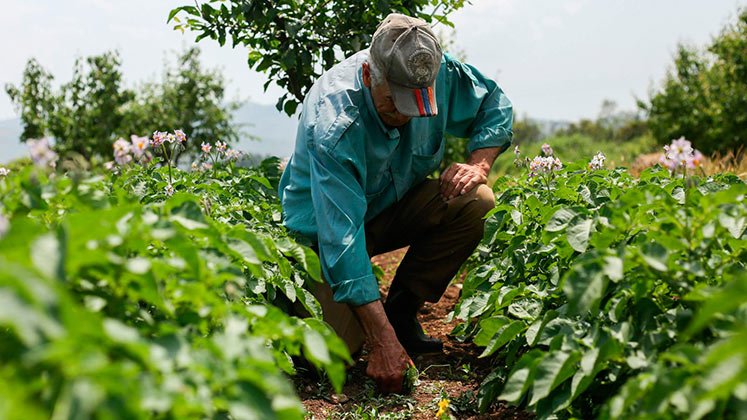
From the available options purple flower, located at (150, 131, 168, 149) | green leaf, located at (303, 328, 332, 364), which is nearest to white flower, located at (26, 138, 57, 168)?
green leaf, located at (303, 328, 332, 364)

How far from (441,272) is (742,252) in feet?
5.00

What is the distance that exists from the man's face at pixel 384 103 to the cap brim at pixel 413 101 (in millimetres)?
48

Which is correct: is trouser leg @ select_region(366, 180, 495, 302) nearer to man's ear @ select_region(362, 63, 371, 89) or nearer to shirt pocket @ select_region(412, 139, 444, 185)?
shirt pocket @ select_region(412, 139, 444, 185)

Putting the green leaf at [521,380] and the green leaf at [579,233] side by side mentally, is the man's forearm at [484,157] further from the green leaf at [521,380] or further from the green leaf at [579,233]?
the green leaf at [521,380]

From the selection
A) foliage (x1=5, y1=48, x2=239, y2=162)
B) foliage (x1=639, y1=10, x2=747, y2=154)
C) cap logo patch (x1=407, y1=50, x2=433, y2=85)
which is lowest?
foliage (x1=5, y1=48, x2=239, y2=162)

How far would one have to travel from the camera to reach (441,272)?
3.21 metres

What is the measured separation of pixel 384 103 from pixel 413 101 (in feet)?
A: 0.55

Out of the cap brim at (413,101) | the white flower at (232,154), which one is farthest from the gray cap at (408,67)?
the white flower at (232,154)

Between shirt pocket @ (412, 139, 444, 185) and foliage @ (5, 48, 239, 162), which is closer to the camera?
shirt pocket @ (412, 139, 444, 185)

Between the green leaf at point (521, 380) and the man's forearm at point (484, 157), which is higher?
the man's forearm at point (484, 157)

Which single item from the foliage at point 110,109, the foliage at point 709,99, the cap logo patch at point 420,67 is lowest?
the foliage at point 110,109

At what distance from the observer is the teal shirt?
8.37ft

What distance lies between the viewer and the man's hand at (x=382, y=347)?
2473 millimetres

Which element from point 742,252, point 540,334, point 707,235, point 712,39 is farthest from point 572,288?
point 712,39
